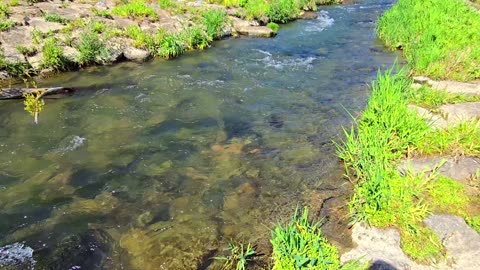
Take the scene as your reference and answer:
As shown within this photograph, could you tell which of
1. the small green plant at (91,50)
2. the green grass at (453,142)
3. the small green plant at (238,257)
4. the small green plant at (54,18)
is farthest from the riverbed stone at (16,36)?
the green grass at (453,142)

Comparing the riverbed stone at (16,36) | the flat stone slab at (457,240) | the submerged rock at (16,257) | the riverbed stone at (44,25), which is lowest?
the submerged rock at (16,257)

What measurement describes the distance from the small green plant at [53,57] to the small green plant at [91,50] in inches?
22.3

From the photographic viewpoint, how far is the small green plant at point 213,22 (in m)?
16.9

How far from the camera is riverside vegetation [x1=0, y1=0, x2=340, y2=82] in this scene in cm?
1266

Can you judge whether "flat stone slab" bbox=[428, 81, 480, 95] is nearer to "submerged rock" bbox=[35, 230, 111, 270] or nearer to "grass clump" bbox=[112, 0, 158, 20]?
"submerged rock" bbox=[35, 230, 111, 270]

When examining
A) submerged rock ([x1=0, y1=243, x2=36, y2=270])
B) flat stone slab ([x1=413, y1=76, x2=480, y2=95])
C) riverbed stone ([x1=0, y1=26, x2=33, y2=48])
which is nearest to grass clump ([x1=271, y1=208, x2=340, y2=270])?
submerged rock ([x1=0, y1=243, x2=36, y2=270])

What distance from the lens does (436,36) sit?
13.3m

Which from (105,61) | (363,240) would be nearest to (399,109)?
(363,240)

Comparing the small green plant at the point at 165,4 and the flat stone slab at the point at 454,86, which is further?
the small green plant at the point at 165,4

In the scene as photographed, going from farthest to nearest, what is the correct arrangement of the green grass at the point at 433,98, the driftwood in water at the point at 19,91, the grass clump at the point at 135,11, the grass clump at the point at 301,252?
1. the grass clump at the point at 135,11
2. the driftwood in water at the point at 19,91
3. the green grass at the point at 433,98
4. the grass clump at the point at 301,252

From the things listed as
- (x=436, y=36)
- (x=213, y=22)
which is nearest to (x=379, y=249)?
(x=436, y=36)

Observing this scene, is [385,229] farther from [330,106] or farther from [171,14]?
[171,14]

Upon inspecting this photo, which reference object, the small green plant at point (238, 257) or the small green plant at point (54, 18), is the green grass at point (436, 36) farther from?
the small green plant at point (54, 18)

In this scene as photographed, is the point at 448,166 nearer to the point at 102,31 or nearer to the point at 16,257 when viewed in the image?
the point at 16,257
